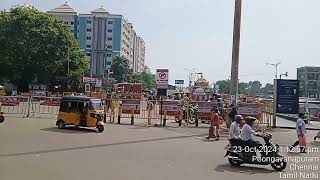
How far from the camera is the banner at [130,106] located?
94.1 feet

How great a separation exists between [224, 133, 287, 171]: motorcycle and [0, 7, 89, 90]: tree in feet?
181

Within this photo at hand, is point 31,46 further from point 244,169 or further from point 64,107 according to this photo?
point 244,169

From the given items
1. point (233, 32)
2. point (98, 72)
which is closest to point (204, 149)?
point (233, 32)

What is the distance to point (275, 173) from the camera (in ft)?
39.4

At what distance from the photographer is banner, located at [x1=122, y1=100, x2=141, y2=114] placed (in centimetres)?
2869

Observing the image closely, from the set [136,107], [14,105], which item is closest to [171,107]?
[136,107]

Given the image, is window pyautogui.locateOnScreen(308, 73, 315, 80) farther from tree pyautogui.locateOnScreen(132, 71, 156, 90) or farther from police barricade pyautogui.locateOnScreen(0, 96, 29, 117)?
police barricade pyautogui.locateOnScreen(0, 96, 29, 117)

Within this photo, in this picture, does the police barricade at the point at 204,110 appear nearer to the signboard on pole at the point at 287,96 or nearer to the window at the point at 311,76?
the signboard on pole at the point at 287,96

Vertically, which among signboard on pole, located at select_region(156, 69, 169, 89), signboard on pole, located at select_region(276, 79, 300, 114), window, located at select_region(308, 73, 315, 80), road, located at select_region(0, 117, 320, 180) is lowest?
road, located at select_region(0, 117, 320, 180)

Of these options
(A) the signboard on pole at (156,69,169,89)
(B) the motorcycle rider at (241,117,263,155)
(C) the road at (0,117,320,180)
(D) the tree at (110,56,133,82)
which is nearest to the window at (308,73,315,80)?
(D) the tree at (110,56,133,82)

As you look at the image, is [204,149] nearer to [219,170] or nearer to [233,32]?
[219,170]

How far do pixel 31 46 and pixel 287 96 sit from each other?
45519 millimetres

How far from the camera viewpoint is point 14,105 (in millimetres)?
33250

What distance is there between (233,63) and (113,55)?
109274 mm
